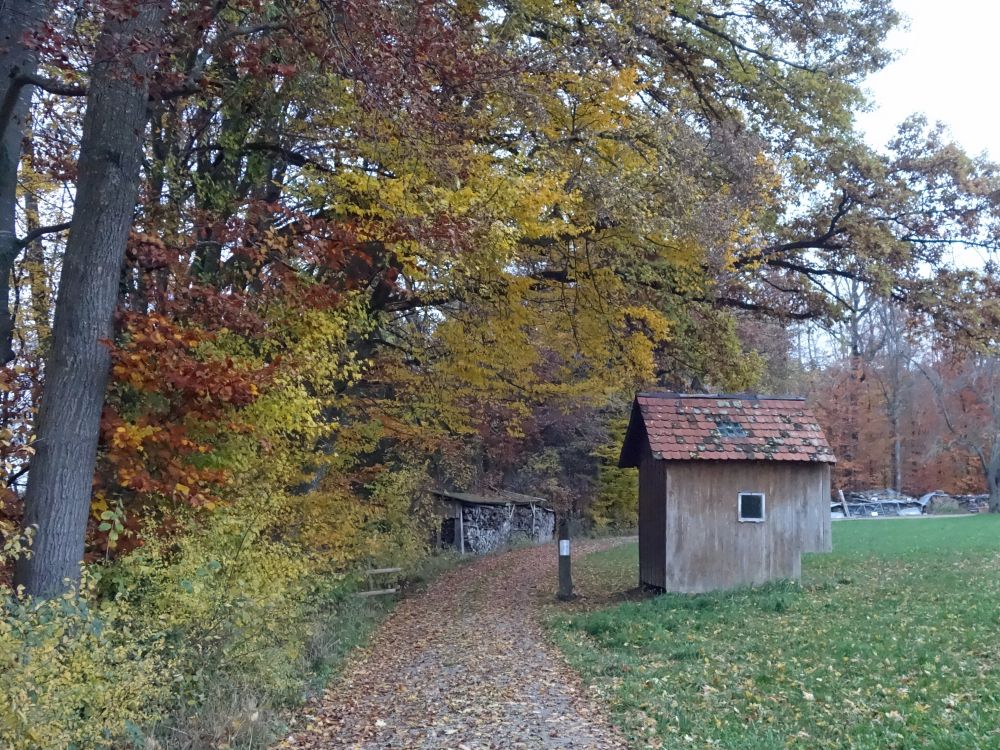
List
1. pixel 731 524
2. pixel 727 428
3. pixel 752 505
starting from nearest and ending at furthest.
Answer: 1. pixel 731 524
2. pixel 752 505
3. pixel 727 428

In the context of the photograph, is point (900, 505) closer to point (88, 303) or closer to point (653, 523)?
point (653, 523)

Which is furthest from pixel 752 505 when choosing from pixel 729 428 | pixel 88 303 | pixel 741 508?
pixel 88 303

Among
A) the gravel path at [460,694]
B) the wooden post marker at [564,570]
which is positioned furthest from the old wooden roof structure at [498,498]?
the gravel path at [460,694]

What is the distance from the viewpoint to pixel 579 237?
14492mm

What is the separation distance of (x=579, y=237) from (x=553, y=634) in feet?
21.2

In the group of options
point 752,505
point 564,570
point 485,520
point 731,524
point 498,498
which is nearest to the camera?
point 731,524

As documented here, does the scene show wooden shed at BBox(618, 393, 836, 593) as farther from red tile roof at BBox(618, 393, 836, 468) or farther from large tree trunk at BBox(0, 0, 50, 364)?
large tree trunk at BBox(0, 0, 50, 364)

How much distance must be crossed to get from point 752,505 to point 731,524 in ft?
1.79

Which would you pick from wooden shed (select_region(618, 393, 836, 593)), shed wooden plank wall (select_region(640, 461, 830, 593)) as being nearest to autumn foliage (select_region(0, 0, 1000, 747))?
wooden shed (select_region(618, 393, 836, 593))

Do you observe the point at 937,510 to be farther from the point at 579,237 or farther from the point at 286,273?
the point at 286,273

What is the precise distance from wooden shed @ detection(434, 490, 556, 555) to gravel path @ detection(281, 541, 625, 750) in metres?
14.9

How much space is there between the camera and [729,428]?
15789mm

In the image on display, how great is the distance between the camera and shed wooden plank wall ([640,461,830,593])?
49.4ft

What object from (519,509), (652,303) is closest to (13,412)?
(652,303)
